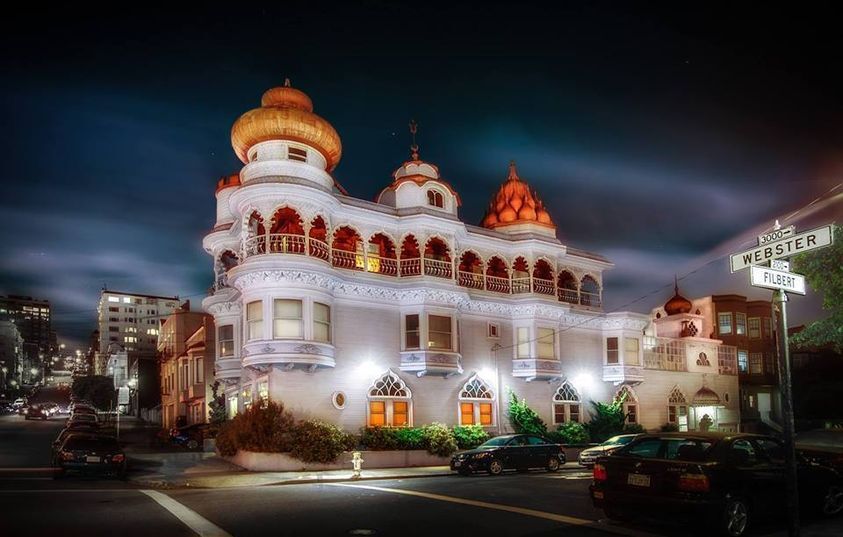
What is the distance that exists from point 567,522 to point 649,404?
31.8m

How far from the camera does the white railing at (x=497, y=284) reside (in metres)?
36.4

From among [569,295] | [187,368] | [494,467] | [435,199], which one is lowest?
[494,467]

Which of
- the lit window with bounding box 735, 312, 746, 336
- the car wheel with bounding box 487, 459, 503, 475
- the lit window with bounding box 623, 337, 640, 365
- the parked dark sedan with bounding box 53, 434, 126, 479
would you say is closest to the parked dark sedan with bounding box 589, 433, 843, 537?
the car wheel with bounding box 487, 459, 503, 475

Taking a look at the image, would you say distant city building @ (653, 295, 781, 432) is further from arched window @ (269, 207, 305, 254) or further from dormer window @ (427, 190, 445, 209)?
arched window @ (269, 207, 305, 254)

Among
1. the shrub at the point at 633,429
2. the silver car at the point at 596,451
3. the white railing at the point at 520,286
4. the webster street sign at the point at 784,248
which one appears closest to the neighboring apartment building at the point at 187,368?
the white railing at the point at 520,286

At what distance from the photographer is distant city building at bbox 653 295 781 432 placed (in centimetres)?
5409

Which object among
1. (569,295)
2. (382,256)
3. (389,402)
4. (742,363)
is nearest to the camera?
(389,402)

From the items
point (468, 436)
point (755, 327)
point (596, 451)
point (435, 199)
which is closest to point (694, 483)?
point (596, 451)

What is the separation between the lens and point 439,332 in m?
32.3

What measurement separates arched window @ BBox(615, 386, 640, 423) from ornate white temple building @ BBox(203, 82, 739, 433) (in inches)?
3.5

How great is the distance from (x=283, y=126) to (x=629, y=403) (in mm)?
25028

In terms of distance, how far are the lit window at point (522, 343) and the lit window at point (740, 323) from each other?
27233 mm

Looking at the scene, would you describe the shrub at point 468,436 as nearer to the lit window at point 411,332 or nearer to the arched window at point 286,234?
the lit window at point 411,332

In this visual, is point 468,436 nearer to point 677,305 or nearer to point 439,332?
point 439,332
